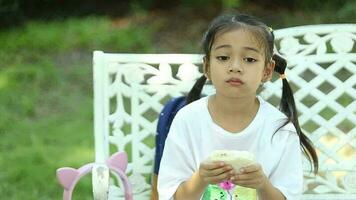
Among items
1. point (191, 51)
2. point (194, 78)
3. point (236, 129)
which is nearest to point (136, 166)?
point (194, 78)

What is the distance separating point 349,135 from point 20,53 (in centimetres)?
386

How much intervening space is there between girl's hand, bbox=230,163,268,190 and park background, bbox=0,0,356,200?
78.6 inches

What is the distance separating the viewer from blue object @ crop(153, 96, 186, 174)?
2920mm

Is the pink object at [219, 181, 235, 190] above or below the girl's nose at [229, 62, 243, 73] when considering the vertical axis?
below

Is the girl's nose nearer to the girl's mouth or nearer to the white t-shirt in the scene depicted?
the girl's mouth

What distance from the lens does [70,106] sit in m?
5.45

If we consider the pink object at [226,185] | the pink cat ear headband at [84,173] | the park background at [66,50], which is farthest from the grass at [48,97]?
the pink object at [226,185]

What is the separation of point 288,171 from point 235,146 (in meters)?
0.19

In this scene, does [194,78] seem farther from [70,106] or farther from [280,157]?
[70,106]

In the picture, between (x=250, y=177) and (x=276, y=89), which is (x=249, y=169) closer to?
(x=250, y=177)

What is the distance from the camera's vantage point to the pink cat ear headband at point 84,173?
2.68m

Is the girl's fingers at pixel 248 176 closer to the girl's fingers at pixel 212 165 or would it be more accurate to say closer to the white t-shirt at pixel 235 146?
the girl's fingers at pixel 212 165

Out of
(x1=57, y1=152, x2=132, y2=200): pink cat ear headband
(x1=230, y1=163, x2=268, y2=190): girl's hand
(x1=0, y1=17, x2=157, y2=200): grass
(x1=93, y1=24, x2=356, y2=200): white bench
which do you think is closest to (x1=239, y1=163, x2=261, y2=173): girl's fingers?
(x1=230, y1=163, x2=268, y2=190): girl's hand

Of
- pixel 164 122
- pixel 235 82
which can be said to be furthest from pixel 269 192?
pixel 164 122
